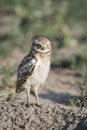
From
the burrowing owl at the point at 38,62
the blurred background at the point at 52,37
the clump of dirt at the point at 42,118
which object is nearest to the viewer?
the clump of dirt at the point at 42,118

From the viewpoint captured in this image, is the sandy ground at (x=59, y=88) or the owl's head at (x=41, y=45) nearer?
the owl's head at (x=41, y=45)

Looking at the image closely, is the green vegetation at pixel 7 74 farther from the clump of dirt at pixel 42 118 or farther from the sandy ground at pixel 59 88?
the clump of dirt at pixel 42 118

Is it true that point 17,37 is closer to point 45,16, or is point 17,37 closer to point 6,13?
point 45,16

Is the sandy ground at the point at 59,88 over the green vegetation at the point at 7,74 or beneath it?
beneath

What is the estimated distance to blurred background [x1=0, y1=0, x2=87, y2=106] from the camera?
42.8 feet

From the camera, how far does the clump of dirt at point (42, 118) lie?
8461 millimetres

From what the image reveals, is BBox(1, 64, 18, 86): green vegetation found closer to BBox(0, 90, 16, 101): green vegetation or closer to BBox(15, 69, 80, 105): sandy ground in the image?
BBox(15, 69, 80, 105): sandy ground

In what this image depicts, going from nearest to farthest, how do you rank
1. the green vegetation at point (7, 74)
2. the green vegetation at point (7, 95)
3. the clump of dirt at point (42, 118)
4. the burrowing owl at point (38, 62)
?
the clump of dirt at point (42, 118)
the burrowing owl at point (38, 62)
the green vegetation at point (7, 95)
the green vegetation at point (7, 74)

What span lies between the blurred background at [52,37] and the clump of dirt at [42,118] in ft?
8.68

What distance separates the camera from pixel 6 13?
71.0ft

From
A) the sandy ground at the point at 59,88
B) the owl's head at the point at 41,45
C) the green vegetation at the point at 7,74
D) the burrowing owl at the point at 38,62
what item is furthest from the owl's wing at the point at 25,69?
the green vegetation at the point at 7,74

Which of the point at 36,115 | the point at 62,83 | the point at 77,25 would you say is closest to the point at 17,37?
the point at 77,25

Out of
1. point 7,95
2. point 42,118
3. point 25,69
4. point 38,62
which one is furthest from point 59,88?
point 42,118

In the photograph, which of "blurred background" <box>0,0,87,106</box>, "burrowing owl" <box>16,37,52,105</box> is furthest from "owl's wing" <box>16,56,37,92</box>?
"blurred background" <box>0,0,87,106</box>
